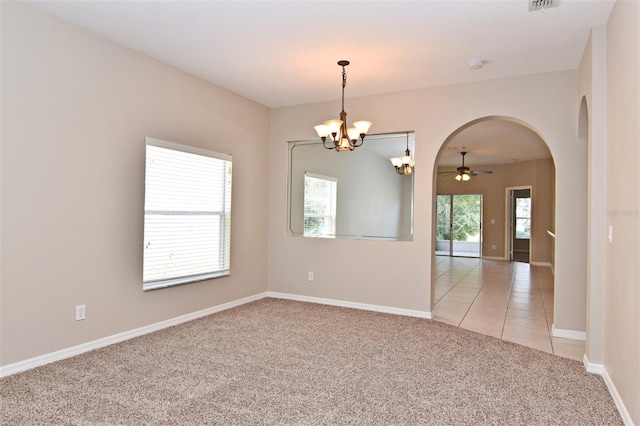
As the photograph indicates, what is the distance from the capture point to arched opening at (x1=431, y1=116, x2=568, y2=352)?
4672 mm

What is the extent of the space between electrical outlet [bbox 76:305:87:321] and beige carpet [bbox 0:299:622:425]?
319 mm

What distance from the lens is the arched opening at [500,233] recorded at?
4.67 meters

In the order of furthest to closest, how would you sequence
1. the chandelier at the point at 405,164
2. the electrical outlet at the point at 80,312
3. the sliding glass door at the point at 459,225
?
the sliding glass door at the point at 459,225 < the chandelier at the point at 405,164 < the electrical outlet at the point at 80,312

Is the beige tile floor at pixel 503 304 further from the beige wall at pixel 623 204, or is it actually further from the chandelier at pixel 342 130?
the chandelier at pixel 342 130

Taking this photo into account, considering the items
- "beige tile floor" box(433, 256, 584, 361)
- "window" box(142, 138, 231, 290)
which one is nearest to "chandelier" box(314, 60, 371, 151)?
"window" box(142, 138, 231, 290)

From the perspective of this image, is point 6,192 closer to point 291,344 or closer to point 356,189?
point 291,344

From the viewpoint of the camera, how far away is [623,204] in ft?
7.98

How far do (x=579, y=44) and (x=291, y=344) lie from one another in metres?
3.60

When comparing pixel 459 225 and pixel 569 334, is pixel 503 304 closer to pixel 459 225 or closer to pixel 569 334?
pixel 569 334

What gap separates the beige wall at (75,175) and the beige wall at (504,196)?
8971mm

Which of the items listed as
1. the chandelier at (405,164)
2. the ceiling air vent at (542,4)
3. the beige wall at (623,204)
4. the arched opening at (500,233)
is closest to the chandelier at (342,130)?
the chandelier at (405,164)

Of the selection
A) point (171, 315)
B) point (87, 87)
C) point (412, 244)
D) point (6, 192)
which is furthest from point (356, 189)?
point (6, 192)

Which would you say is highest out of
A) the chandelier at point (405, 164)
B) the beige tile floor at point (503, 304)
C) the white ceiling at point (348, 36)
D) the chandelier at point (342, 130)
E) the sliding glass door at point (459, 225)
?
the white ceiling at point (348, 36)

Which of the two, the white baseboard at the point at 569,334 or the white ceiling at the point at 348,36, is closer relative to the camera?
the white ceiling at the point at 348,36
